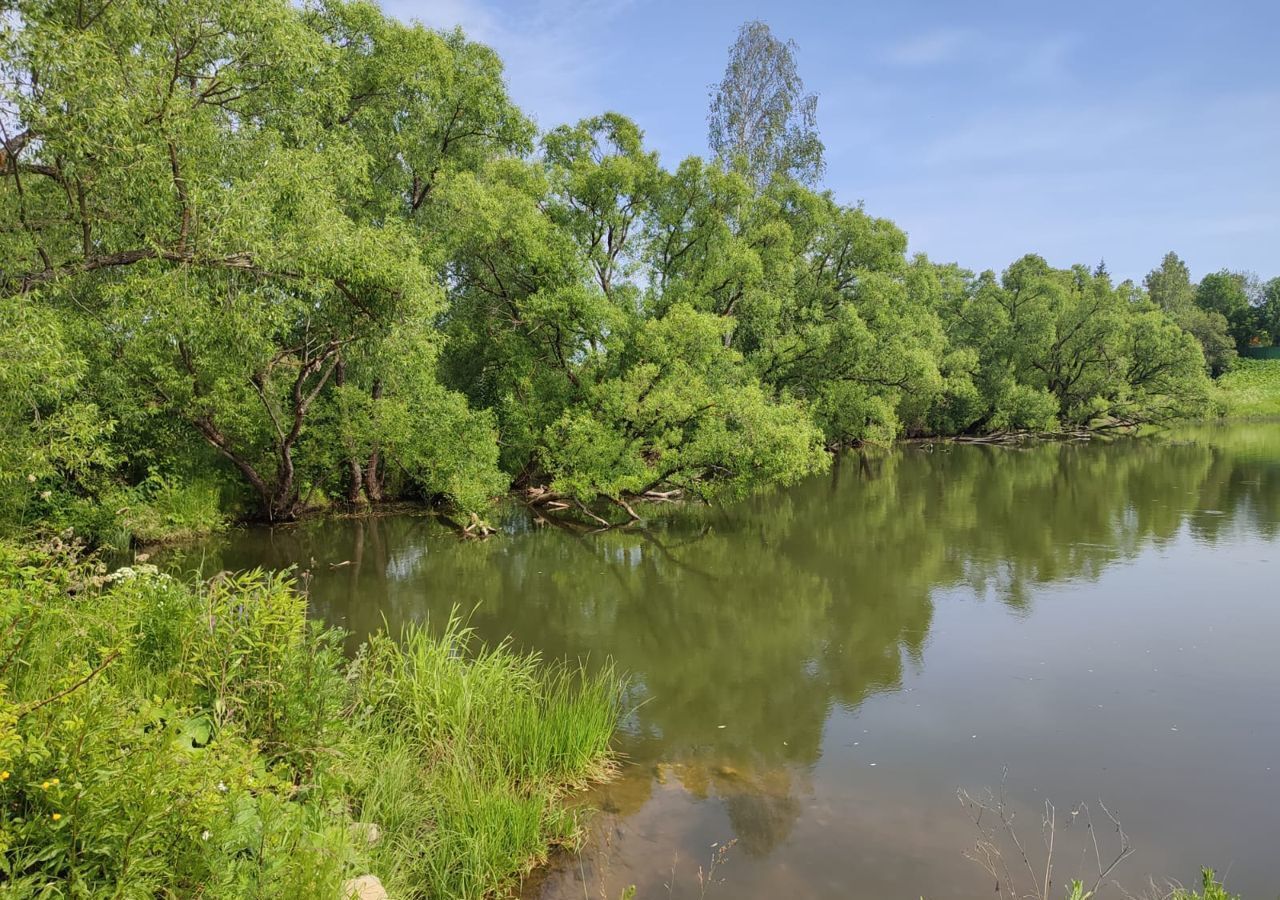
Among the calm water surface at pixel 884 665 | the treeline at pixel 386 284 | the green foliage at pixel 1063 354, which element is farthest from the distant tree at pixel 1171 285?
the calm water surface at pixel 884 665

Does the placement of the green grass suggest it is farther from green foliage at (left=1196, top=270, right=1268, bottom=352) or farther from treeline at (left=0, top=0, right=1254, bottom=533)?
treeline at (left=0, top=0, right=1254, bottom=533)

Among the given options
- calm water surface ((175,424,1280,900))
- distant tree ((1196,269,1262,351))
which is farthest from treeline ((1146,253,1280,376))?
calm water surface ((175,424,1280,900))

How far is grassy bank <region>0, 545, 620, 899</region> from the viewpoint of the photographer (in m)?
2.81

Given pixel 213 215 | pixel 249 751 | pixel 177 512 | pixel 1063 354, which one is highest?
pixel 213 215

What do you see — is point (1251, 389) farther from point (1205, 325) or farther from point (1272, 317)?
point (1272, 317)

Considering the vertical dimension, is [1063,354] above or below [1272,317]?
below

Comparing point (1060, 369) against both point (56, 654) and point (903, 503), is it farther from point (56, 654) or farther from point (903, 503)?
point (56, 654)

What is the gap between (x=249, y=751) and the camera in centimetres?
356

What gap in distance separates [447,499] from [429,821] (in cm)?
1326

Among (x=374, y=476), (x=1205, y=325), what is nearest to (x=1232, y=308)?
(x=1205, y=325)

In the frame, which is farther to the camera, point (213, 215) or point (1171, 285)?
point (1171, 285)

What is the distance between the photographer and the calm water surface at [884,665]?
524 cm

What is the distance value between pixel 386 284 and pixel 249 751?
929cm

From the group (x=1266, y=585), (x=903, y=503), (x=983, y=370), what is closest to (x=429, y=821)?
(x=1266, y=585)
